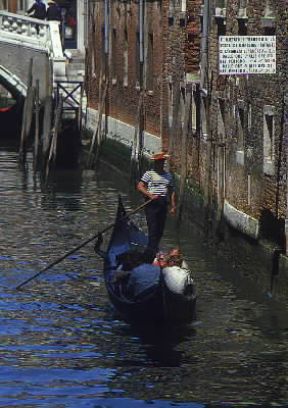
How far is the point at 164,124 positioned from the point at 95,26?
9.46m

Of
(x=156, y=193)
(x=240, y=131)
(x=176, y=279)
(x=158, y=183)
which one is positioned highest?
(x=240, y=131)

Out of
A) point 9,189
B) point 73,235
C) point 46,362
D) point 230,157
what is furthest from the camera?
point 9,189

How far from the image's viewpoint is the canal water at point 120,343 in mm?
10781

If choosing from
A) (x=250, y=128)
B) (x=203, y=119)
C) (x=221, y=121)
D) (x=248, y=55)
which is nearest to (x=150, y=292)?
(x=248, y=55)

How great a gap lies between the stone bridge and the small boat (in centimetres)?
1519

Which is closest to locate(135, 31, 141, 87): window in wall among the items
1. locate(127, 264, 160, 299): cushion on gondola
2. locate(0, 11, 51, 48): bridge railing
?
locate(0, 11, 51, 48): bridge railing

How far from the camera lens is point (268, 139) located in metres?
14.9

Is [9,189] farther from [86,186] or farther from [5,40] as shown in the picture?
[5,40]

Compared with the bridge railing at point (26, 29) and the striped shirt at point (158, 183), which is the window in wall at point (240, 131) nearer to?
the striped shirt at point (158, 183)

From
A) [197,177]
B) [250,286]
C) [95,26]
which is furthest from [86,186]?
[250,286]

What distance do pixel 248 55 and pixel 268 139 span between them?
122cm

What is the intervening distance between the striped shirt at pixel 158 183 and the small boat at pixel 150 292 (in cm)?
164

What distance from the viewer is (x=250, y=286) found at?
14.6 m

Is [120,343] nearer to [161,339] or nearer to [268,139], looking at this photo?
[161,339]
